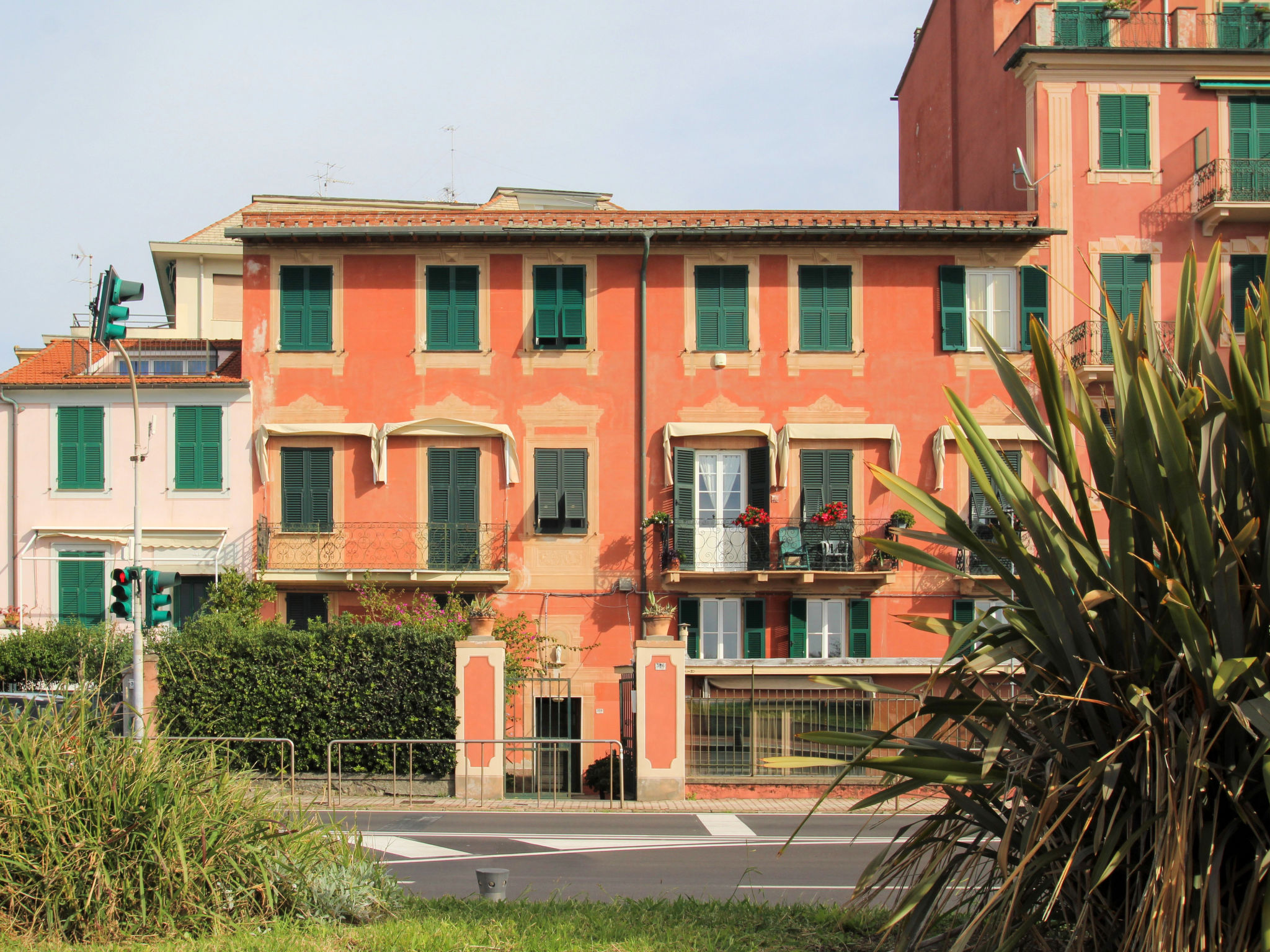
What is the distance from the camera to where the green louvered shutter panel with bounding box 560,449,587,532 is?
23.2 meters

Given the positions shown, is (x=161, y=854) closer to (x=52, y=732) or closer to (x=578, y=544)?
(x=52, y=732)

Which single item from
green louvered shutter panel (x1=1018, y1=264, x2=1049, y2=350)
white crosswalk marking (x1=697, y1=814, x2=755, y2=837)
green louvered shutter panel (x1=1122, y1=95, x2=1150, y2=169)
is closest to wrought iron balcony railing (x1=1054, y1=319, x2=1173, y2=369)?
green louvered shutter panel (x1=1018, y1=264, x2=1049, y2=350)

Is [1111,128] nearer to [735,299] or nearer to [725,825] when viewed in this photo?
[735,299]

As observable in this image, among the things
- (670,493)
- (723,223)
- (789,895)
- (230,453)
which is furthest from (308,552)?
(789,895)

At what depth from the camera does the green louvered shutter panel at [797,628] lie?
23.1m

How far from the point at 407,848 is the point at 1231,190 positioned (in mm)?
19378

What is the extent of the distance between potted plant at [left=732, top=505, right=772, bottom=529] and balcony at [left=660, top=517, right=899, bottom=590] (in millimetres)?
140

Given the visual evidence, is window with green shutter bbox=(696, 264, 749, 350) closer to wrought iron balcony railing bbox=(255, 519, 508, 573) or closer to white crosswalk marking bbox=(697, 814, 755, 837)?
wrought iron balcony railing bbox=(255, 519, 508, 573)

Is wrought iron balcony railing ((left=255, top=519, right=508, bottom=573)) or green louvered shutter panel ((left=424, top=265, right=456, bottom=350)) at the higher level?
green louvered shutter panel ((left=424, top=265, right=456, bottom=350))

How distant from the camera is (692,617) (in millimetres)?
23234

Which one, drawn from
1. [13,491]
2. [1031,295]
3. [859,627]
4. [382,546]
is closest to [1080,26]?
[1031,295]

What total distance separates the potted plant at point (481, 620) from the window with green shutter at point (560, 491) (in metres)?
2.18

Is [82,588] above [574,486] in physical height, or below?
below

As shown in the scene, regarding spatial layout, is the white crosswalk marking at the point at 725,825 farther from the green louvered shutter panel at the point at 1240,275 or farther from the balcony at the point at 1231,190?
the balcony at the point at 1231,190
